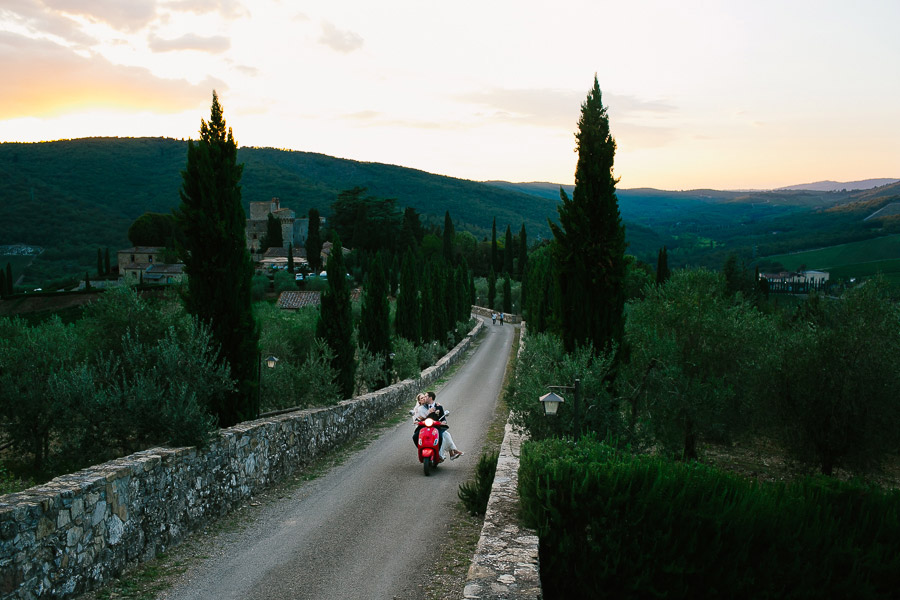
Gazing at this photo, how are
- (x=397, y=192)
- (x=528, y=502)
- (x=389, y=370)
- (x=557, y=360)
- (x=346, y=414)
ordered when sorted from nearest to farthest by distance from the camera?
(x=528, y=502)
(x=557, y=360)
(x=346, y=414)
(x=389, y=370)
(x=397, y=192)

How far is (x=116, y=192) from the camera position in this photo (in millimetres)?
140750

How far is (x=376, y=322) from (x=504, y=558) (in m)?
17.0

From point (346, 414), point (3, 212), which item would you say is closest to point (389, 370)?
point (346, 414)

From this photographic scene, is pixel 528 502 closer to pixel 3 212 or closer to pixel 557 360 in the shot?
pixel 557 360

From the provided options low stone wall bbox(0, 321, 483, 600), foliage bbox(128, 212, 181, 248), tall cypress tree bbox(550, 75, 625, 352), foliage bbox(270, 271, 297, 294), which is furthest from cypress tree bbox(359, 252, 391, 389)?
foliage bbox(128, 212, 181, 248)

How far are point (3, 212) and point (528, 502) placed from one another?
134 metres

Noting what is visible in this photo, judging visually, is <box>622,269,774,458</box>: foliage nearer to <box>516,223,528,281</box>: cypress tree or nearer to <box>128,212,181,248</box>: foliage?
<box>516,223,528,281</box>: cypress tree

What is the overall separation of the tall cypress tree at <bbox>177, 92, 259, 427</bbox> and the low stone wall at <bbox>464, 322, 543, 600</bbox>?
496 cm

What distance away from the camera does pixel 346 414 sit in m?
14.4

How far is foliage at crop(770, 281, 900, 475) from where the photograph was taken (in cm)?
1321

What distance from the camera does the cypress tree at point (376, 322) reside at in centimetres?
2222

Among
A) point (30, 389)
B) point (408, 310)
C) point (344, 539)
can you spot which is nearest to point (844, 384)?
point (344, 539)

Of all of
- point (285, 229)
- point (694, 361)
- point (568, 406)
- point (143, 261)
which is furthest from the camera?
point (285, 229)

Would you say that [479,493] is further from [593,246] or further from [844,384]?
[844,384]
